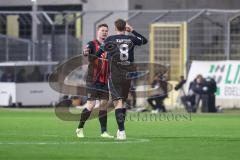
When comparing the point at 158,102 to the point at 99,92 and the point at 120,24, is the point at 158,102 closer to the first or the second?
the point at 99,92

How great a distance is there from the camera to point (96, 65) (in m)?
18.0

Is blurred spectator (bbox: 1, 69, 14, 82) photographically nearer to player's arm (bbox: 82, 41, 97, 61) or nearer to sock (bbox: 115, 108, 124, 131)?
player's arm (bbox: 82, 41, 97, 61)

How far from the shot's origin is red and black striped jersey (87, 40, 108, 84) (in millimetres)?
17703

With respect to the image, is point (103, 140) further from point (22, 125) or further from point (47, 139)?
point (22, 125)

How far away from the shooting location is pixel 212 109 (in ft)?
113

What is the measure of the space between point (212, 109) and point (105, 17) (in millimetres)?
7122

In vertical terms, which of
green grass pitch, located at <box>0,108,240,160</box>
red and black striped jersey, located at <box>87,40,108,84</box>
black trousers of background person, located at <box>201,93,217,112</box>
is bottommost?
black trousers of background person, located at <box>201,93,217,112</box>

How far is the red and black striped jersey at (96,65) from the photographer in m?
17.7

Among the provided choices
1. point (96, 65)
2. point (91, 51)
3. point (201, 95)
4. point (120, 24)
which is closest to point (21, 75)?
point (201, 95)

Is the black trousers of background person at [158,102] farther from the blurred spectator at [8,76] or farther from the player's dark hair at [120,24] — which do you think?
the player's dark hair at [120,24]

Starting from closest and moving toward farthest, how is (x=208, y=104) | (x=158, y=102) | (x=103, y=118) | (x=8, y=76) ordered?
(x=103, y=118)
(x=158, y=102)
(x=208, y=104)
(x=8, y=76)

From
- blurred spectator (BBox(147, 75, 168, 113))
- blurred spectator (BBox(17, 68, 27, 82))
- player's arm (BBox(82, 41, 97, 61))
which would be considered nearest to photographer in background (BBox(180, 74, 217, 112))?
blurred spectator (BBox(147, 75, 168, 113))

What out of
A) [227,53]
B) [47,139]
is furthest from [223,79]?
[47,139]

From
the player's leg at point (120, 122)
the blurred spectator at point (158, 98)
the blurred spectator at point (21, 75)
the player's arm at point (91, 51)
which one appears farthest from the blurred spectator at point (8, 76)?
the player's leg at point (120, 122)
